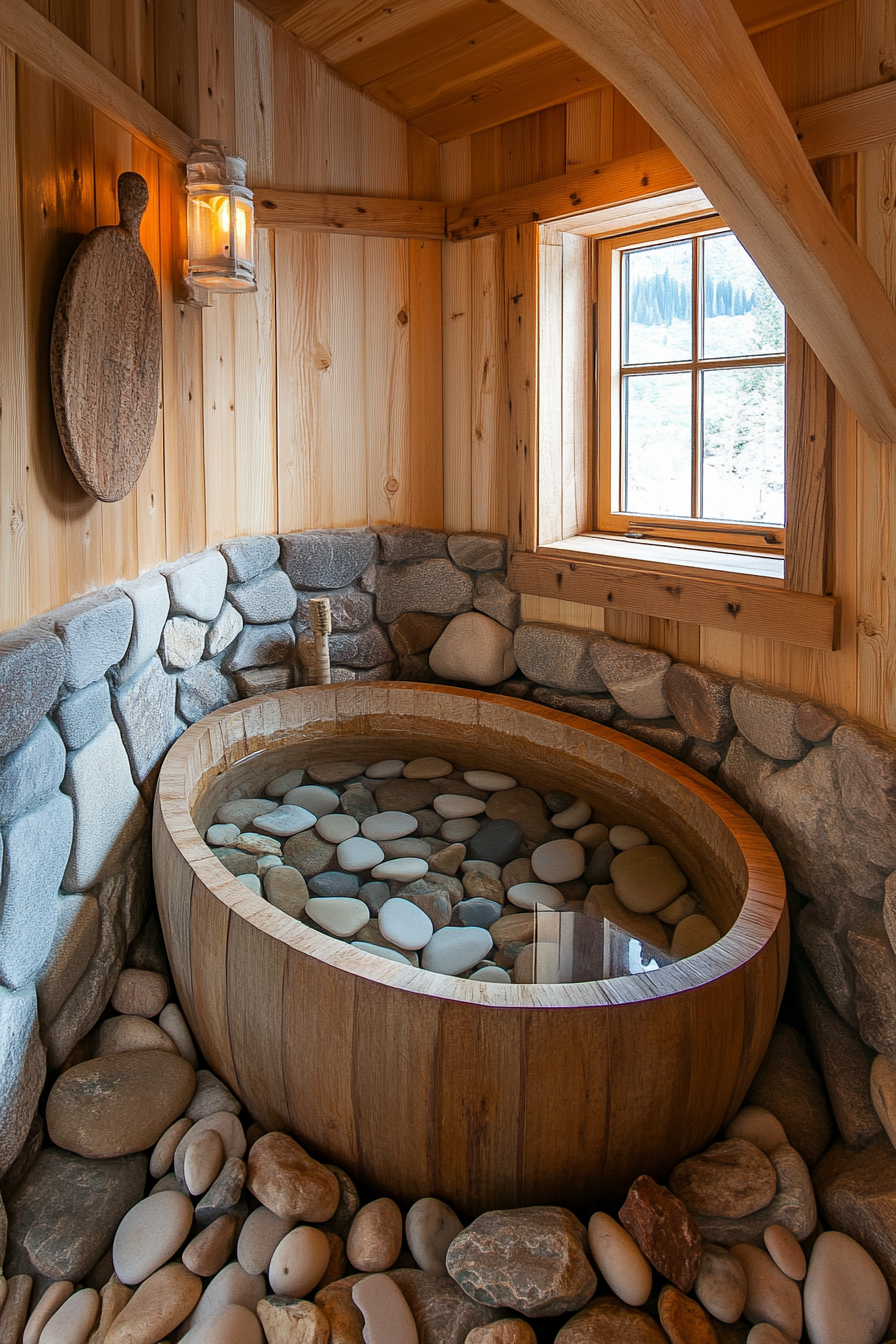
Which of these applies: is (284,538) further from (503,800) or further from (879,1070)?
(879,1070)

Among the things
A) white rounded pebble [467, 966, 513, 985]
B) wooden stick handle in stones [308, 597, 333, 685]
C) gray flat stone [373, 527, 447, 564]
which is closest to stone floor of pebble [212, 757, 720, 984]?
white rounded pebble [467, 966, 513, 985]

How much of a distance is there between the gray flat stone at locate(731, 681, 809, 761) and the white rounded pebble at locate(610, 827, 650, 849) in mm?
335

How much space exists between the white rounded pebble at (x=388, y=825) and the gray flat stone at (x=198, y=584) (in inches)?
29.4

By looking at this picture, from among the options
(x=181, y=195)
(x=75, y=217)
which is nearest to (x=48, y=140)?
(x=75, y=217)

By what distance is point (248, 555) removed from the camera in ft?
8.52

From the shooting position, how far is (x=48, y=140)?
1.75m

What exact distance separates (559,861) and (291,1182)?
74cm

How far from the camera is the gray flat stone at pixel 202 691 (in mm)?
2375

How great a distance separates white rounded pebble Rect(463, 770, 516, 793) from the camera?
2.16 meters

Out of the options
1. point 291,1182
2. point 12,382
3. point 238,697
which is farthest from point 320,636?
point 291,1182

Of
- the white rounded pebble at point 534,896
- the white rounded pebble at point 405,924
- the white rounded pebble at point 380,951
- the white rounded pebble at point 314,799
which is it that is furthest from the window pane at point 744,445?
the white rounded pebble at point 380,951

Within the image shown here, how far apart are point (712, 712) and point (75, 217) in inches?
67.2

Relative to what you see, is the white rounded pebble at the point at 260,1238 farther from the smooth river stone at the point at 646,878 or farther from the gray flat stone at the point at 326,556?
the gray flat stone at the point at 326,556

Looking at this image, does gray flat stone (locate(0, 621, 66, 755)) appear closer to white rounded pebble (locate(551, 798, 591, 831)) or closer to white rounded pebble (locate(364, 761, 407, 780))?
white rounded pebble (locate(364, 761, 407, 780))
